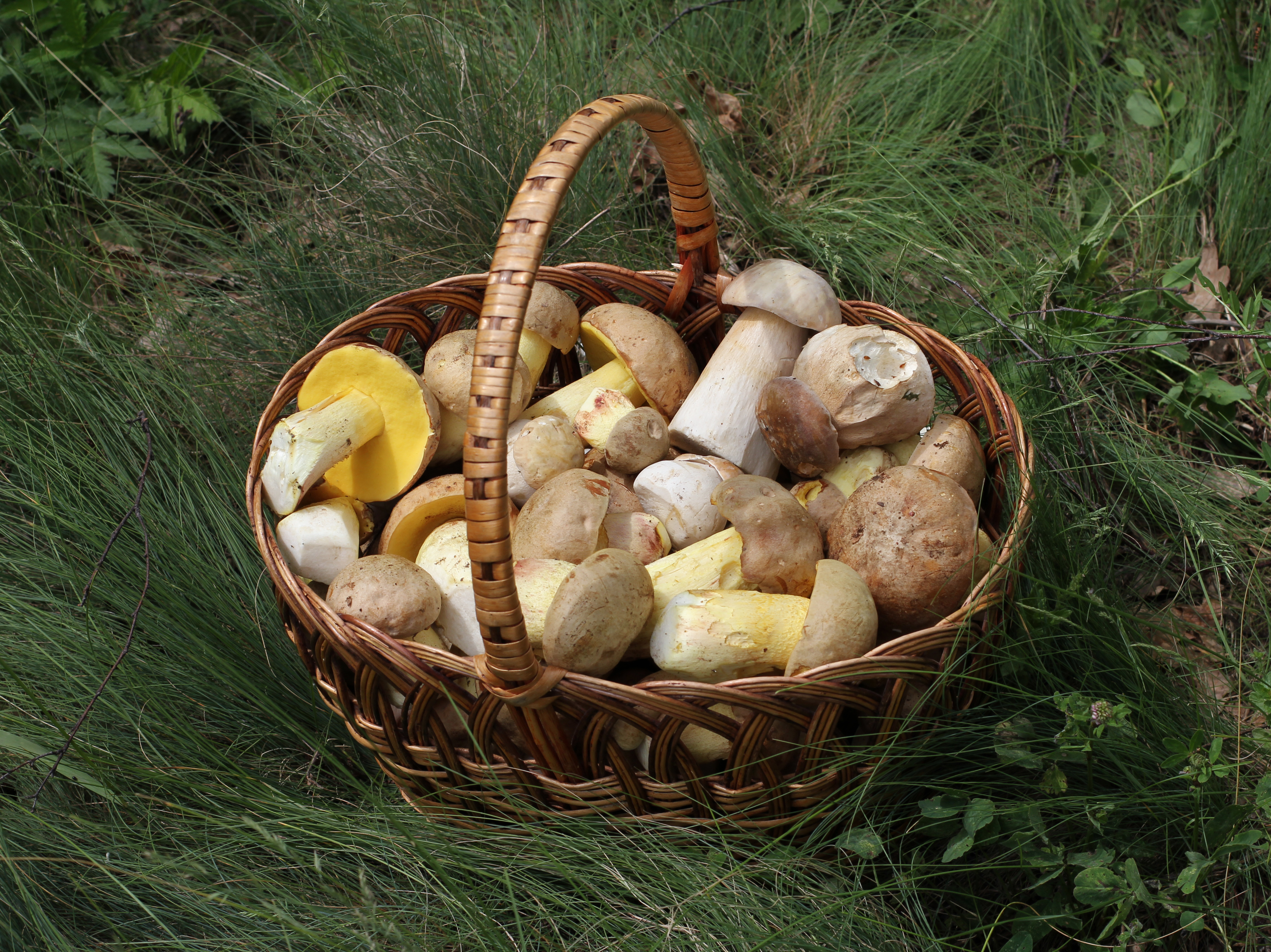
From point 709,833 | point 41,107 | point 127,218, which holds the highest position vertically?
point 41,107

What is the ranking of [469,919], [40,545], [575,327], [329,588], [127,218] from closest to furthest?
[469,919]
[329,588]
[40,545]
[575,327]
[127,218]

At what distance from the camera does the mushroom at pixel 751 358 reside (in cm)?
210

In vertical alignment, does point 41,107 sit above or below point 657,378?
above

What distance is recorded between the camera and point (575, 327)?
2.28 m

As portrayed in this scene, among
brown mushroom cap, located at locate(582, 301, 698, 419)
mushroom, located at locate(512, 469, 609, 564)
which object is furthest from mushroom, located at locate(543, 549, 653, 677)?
brown mushroom cap, located at locate(582, 301, 698, 419)

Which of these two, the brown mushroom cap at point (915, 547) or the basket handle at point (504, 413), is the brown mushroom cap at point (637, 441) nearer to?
the brown mushroom cap at point (915, 547)

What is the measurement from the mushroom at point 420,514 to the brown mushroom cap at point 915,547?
2.91 feet

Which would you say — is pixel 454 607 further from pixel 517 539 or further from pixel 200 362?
pixel 200 362

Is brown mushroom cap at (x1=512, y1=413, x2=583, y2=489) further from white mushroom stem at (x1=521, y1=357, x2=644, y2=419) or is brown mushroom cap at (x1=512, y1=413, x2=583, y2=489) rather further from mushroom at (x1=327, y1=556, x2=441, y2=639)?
mushroom at (x1=327, y1=556, x2=441, y2=639)

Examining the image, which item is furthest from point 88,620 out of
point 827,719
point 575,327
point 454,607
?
point 827,719

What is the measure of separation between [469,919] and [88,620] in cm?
104

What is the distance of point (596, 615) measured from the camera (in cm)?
153

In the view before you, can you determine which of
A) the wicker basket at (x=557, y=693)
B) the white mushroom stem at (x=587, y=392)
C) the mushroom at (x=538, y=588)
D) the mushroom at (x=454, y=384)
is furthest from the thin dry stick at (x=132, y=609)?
the white mushroom stem at (x=587, y=392)

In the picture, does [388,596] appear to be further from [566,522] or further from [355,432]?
[355,432]
